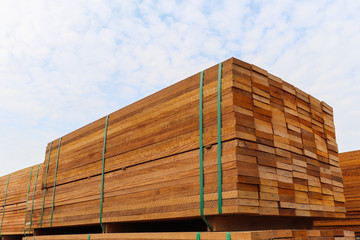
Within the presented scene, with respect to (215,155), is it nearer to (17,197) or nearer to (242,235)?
(242,235)

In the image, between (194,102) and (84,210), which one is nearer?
(194,102)

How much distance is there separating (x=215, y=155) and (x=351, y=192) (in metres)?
5.00

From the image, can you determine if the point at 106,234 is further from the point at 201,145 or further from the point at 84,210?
the point at 201,145

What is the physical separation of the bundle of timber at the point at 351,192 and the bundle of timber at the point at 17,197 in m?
5.83

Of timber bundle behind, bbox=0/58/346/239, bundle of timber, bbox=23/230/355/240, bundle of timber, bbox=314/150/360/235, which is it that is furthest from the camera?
bundle of timber, bbox=314/150/360/235

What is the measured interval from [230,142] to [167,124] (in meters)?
0.91

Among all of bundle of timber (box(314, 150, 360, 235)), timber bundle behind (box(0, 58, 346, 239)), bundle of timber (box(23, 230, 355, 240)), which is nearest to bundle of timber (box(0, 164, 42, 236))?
timber bundle behind (box(0, 58, 346, 239))

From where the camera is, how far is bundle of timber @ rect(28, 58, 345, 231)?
3107 mm

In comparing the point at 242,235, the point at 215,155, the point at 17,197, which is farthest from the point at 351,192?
the point at 17,197

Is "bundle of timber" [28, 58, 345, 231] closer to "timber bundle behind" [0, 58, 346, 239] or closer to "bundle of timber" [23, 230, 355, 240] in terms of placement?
"timber bundle behind" [0, 58, 346, 239]

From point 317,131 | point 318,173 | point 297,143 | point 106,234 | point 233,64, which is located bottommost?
point 106,234

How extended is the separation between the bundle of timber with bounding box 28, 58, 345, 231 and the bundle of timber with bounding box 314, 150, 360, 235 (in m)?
2.91

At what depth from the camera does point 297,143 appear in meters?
3.78

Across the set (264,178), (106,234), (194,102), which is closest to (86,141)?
(106,234)
